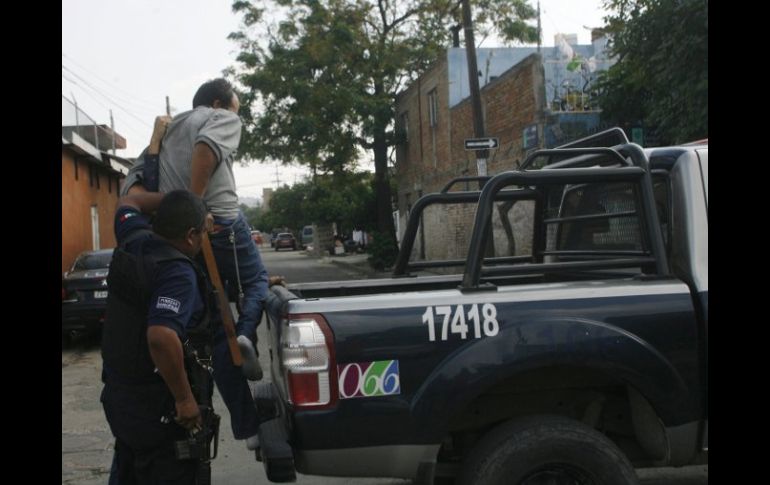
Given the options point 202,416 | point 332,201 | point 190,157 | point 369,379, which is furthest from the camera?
point 332,201

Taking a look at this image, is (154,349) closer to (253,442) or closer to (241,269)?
(253,442)

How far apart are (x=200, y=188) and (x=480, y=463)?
1.95m

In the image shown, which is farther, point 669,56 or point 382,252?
point 382,252

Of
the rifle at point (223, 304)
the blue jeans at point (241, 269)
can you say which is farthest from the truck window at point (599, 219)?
the rifle at point (223, 304)

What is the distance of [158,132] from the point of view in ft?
13.4

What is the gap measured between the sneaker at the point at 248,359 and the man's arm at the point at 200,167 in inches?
31.1

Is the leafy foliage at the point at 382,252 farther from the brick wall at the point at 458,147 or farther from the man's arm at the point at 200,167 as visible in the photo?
the man's arm at the point at 200,167

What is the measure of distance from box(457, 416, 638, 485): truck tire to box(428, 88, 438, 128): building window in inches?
871

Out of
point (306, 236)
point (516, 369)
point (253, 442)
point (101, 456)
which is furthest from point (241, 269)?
point (306, 236)

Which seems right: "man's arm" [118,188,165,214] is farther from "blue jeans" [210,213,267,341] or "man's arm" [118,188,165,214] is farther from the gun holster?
the gun holster

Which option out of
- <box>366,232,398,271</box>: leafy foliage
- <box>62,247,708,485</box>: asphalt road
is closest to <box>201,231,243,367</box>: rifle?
<box>62,247,708,485</box>: asphalt road

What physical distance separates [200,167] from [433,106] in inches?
857

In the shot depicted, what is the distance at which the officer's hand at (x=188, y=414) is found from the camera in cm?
293

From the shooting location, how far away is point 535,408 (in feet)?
11.0
